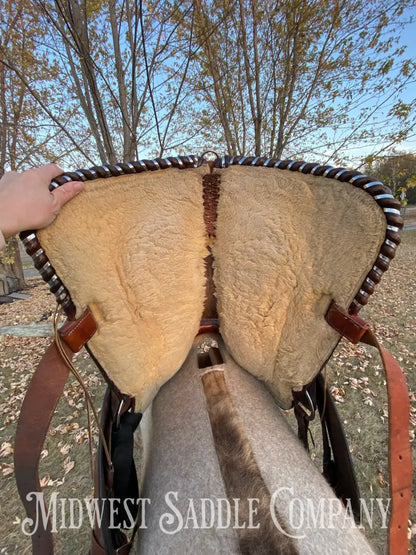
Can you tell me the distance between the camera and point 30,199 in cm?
54

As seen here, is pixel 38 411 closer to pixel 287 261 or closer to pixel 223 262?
pixel 223 262

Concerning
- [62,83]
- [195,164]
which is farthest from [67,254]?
[62,83]

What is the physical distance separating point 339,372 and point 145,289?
9.54ft

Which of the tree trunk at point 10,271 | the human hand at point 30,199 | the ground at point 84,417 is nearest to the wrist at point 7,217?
the human hand at point 30,199

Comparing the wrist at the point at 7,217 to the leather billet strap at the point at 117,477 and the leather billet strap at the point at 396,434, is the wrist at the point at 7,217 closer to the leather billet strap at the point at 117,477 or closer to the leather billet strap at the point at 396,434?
the leather billet strap at the point at 117,477

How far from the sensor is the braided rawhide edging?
21.8 inches

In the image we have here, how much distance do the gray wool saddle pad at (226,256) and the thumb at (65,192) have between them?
0.01 metres

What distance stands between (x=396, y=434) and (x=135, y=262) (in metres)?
0.75

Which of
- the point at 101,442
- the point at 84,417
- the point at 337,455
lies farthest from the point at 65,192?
the point at 84,417

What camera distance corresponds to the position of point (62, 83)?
288cm

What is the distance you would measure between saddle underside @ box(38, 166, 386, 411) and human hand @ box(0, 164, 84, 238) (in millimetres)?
24

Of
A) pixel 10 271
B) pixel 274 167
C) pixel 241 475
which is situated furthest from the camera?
pixel 10 271

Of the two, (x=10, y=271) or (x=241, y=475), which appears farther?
(x=10, y=271)

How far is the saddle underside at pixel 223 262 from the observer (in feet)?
1.99
